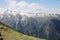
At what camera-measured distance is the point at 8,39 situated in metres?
84.8

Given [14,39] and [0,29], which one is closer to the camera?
[14,39]

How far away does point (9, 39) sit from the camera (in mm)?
85688

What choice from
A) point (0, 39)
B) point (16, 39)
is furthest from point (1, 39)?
point (16, 39)

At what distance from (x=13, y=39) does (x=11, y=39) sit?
2609mm

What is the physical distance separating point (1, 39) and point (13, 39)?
12.8 meters

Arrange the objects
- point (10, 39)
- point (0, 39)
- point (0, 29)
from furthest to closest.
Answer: point (0, 29), point (10, 39), point (0, 39)

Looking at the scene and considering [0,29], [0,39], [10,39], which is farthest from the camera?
[0,29]

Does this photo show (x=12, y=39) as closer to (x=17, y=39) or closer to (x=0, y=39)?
(x=17, y=39)

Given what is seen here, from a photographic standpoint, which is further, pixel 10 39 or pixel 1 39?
pixel 10 39

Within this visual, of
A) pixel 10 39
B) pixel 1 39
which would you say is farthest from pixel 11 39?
pixel 1 39

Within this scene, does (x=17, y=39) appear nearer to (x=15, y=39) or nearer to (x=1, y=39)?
(x=15, y=39)

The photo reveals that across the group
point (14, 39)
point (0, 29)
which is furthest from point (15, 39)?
point (0, 29)

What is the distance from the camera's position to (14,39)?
88.5 metres

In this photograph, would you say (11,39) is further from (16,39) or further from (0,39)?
(0,39)
